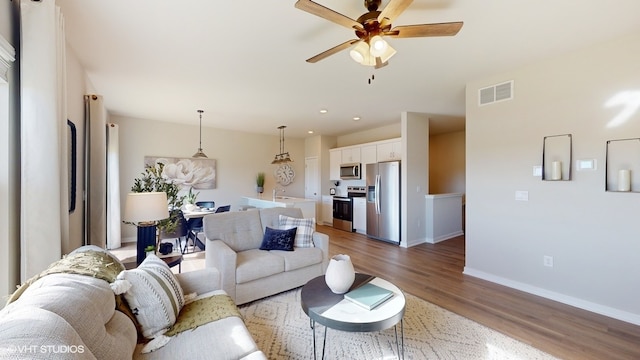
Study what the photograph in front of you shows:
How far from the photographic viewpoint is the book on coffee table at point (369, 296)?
1718mm

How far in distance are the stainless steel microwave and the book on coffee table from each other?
4421 millimetres

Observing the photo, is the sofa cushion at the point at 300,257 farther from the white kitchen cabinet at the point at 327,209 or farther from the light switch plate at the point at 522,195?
the white kitchen cabinet at the point at 327,209

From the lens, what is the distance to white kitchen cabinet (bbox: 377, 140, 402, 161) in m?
5.38

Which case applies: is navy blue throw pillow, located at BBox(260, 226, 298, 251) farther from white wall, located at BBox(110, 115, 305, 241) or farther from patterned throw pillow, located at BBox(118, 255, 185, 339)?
white wall, located at BBox(110, 115, 305, 241)

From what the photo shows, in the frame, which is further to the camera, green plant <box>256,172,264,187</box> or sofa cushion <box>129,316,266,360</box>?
green plant <box>256,172,264,187</box>

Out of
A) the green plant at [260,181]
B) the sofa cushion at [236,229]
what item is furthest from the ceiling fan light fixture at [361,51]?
the green plant at [260,181]

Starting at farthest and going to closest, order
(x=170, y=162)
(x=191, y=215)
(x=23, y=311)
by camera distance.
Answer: (x=170, y=162) → (x=191, y=215) → (x=23, y=311)

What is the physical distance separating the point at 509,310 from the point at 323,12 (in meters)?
3.07

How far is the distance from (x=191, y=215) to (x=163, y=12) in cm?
315

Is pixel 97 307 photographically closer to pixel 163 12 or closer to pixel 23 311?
pixel 23 311

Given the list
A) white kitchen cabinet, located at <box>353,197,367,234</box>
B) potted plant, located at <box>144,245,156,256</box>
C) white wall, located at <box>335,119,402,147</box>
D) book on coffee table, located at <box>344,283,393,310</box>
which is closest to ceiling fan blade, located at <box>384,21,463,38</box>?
book on coffee table, located at <box>344,283,393,310</box>

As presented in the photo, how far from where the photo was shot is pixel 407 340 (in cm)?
206

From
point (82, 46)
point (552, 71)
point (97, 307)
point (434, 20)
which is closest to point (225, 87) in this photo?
point (82, 46)

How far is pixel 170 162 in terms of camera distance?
18.8ft
